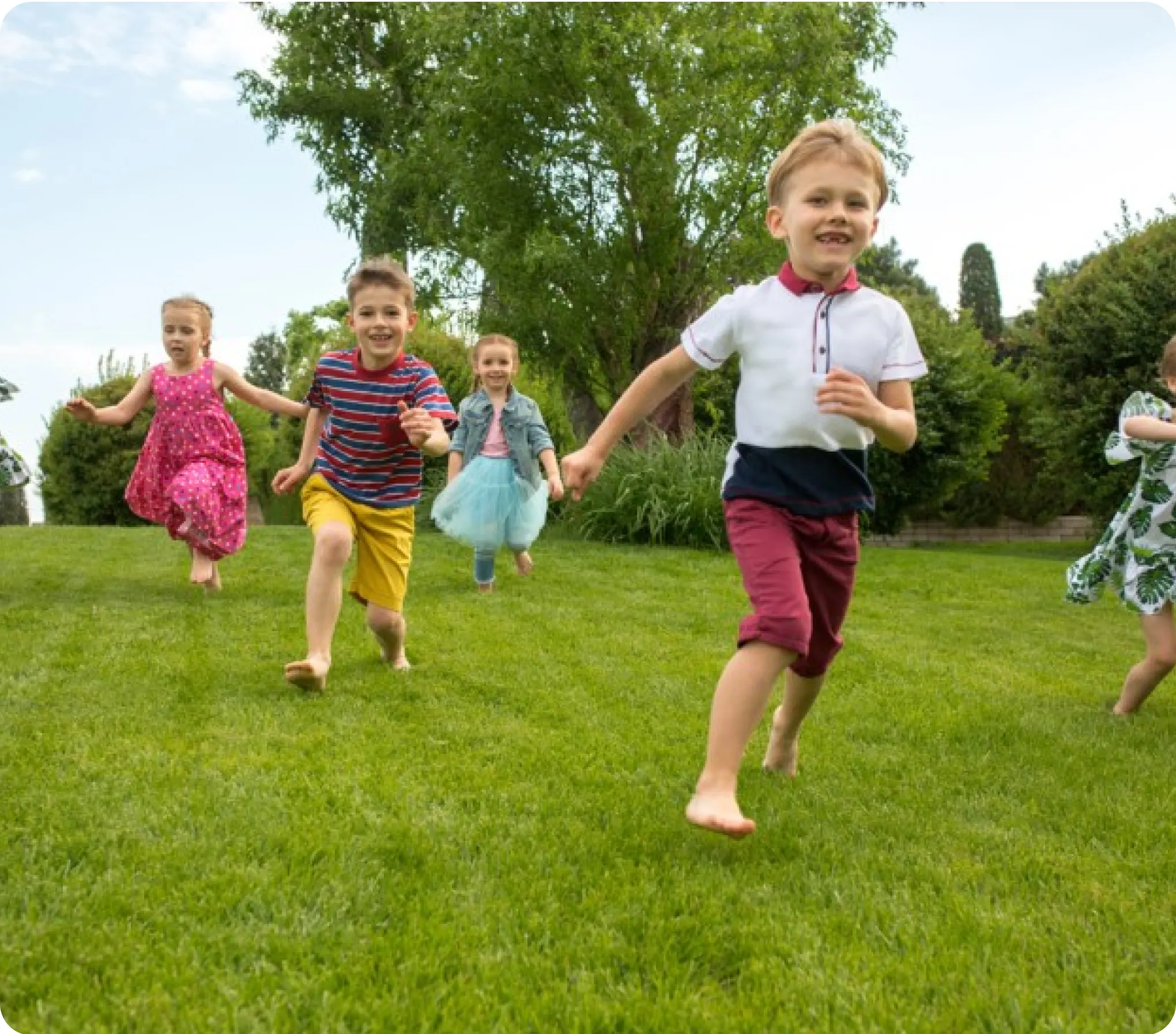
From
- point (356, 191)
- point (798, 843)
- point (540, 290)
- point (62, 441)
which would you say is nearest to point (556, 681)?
point (798, 843)

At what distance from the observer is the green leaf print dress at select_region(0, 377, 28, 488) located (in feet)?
24.2

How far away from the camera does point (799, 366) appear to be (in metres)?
3.20

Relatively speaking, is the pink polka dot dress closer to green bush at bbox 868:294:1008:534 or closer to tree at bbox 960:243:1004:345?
green bush at bbox 868:294:1008:534

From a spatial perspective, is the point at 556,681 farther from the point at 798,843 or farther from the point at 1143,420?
the point at 1143,420

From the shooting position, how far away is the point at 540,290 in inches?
581

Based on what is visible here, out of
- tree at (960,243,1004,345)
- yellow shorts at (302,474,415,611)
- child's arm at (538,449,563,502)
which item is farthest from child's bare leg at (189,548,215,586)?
tree at (960,243,1004,345)

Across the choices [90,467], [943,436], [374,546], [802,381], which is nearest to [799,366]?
[802,381]

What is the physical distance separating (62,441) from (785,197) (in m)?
16.1

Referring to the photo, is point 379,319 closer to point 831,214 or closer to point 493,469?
point 831,214

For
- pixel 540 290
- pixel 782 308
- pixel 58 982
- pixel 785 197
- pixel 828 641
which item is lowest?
pixel 58 982

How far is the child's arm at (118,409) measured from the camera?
20.4 ft

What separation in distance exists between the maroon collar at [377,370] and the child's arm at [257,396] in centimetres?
31

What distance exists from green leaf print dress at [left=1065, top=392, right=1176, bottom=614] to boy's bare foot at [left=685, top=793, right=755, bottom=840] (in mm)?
2889

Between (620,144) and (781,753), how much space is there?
1139 centimetres
